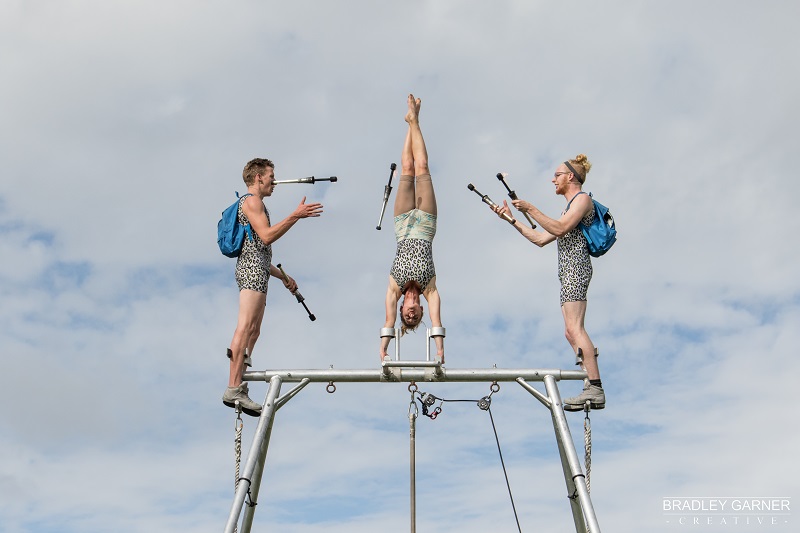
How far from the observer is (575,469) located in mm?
11734

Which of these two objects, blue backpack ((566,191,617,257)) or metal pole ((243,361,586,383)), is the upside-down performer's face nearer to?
metal pole ((243,361,586,383))

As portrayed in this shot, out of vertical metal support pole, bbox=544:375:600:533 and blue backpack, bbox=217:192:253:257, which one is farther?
blue backpack, bbox=217:192:253:257

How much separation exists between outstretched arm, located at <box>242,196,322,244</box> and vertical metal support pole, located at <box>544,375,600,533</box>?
3004 millimetres

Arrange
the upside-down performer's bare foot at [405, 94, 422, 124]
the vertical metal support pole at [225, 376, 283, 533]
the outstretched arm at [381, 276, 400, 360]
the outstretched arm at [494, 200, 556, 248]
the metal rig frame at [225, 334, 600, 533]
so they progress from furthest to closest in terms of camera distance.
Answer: the upside-down performer's bare foot at [405, 94, 422, 124], the outstretched arm at [494, 200, 556, 248], the outstretched arm at [381, 276, 400, 360], the metal rig frame at [225, 334, 600, 533], the vertical metal support pole at [225, 376, 283, 533]

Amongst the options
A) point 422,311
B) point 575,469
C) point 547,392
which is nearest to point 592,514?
point 575,469

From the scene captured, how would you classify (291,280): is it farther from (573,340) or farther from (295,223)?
(573,340)

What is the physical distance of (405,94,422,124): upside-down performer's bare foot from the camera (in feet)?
44.8

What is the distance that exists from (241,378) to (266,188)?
82.3 inches

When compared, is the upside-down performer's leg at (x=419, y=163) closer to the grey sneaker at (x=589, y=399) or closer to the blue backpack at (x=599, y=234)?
the blue backpack at (x=599, y=234)

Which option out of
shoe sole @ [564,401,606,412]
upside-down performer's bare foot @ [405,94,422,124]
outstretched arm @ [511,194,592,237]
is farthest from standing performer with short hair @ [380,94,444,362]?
shoe sole @ [564,401,606,412]

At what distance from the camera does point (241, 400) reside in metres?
12.4

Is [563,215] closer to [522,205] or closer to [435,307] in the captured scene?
[522,205]

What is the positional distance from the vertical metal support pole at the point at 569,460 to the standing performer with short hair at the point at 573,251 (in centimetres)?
20

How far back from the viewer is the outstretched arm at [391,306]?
41.5 feet
